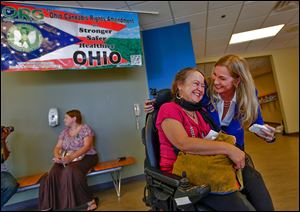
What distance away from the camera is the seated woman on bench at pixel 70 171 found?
1.75m

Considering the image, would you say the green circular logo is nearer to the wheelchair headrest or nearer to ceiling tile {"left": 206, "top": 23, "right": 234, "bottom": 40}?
the wheelchair headrest

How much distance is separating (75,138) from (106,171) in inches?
18.1

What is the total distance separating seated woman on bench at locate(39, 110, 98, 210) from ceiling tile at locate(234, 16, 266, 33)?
2592mm

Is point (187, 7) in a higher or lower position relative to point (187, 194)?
higher

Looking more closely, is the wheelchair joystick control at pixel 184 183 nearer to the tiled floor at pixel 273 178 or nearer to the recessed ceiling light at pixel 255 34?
the tiled floor at pixel 273 178

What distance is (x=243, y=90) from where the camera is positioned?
64 cm

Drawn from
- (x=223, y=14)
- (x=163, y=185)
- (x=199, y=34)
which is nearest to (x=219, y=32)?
(x=199, y=34)

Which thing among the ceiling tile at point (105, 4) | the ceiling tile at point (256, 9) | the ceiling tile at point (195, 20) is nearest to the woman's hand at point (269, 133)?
the ceiling tile at point (105, 4)

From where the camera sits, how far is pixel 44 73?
208 cm

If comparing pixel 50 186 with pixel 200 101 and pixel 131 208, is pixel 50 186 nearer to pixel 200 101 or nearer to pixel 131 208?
pixel 131 208

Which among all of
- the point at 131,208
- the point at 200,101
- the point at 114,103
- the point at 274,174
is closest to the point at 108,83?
the point at 114,103

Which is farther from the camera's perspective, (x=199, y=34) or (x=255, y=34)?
(x=255, y=34)

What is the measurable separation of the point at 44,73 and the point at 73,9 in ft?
2.36

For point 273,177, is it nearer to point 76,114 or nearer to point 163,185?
point 163,185
